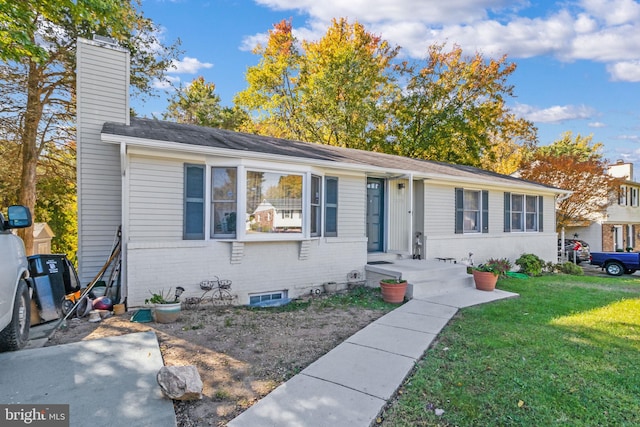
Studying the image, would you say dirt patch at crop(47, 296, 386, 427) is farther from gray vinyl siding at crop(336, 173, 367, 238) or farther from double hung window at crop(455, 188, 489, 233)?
double hung window at crop(455, 188, 489, 233)

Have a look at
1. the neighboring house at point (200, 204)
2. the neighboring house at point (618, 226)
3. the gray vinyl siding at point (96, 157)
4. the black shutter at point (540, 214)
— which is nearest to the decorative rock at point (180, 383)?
the neighboring house at point (200, 204)

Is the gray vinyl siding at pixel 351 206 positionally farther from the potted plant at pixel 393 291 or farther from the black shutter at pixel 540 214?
the black shutter at pixel 540 214

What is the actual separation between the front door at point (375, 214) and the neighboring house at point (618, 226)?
20.2m

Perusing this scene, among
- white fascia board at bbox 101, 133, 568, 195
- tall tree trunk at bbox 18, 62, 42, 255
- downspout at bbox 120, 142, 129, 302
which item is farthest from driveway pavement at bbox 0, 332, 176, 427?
tall tree trunk at bbox 18, 62, 42, 255

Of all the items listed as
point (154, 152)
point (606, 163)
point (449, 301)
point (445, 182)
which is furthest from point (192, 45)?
point (606, 163)

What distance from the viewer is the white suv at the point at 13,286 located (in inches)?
129

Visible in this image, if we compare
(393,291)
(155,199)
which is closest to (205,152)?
(155,199)

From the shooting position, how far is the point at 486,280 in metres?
7.71

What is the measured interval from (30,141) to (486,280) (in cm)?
1520

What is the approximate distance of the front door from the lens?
9242mm

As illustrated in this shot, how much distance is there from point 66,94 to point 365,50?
16.5m

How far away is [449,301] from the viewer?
22.1 ft

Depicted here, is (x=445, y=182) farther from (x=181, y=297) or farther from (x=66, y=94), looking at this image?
(x=66, y=94)

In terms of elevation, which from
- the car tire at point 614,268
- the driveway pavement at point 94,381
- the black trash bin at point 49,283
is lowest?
the car tire at point 614,268
